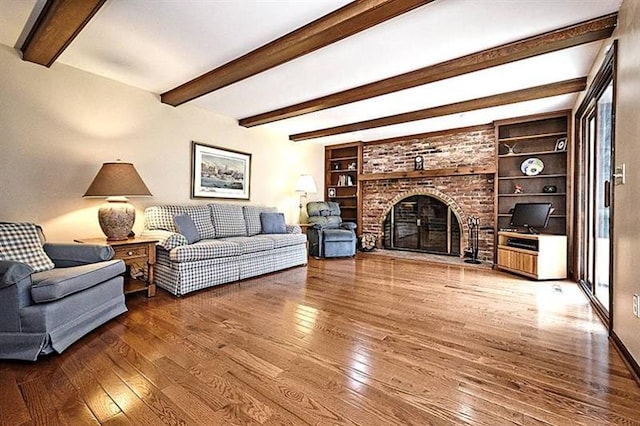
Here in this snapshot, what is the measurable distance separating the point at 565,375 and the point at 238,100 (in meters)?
4.29

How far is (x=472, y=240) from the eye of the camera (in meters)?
5.58

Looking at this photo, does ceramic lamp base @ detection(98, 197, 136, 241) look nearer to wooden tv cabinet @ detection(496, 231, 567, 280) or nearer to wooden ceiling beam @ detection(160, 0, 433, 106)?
wooden ceiling beam @ detection(160, 0, 433, 106)

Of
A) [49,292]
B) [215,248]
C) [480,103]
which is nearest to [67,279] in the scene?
[49,292]

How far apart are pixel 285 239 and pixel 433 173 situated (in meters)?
3.19

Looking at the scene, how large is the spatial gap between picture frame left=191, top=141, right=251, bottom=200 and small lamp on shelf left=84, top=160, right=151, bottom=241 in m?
1.30

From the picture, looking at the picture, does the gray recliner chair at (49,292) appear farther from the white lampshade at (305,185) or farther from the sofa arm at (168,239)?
the white lampshade at (305,185)

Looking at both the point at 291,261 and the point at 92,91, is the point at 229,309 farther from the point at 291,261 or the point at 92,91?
the point at 92,91

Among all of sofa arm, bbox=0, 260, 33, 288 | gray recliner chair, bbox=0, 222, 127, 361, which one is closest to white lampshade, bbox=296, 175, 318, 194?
gray recliner chair, bbox=0, 222, 127, 361

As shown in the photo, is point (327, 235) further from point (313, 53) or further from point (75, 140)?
point (75, 140)

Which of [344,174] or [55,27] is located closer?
[55,27]

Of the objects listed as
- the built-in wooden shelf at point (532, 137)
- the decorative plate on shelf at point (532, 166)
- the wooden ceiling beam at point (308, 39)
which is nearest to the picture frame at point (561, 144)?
the built-in wooden shelf at point (532, 137)

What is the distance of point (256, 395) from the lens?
1.55 meters

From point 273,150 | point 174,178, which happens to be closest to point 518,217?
point 273,150

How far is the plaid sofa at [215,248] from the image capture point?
129 inches
